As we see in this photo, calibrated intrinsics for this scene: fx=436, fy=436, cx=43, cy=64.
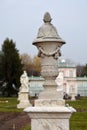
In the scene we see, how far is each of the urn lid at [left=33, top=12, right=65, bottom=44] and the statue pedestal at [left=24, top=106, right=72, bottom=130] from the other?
4.65ft

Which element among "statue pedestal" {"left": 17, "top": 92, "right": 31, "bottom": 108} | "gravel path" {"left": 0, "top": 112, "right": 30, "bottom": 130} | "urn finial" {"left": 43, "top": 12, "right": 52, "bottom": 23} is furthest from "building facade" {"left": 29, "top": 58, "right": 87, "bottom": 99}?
"urn finial" {"left": 43, "top": 12, "right": 52, "bottom": 23}

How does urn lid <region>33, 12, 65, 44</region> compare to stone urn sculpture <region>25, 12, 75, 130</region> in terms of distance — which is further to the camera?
urn lid <region>33, 12, 65, 44</region>

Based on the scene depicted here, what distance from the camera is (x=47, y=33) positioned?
362 inches

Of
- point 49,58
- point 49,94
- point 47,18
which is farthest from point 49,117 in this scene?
point 47,18

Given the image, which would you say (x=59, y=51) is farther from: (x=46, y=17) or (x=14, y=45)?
(x=14, y=45)

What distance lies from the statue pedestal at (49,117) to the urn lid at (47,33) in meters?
1.42

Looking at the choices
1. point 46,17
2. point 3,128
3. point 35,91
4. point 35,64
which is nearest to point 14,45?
point 35,91

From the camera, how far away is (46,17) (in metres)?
9.44

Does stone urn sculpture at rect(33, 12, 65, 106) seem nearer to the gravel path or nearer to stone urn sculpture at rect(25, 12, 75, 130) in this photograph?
stone urn sculpture at rect(25, 12, 75, 130)

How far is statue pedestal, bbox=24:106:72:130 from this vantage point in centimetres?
870

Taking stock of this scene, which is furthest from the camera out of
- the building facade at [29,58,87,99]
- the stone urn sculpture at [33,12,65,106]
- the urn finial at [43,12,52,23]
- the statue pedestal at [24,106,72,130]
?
the building facade at [29,58,87,99]

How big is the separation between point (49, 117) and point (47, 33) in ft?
5.82

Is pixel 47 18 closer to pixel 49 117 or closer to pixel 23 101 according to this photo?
pixel 49 117

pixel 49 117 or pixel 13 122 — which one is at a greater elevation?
pixel 49 117
